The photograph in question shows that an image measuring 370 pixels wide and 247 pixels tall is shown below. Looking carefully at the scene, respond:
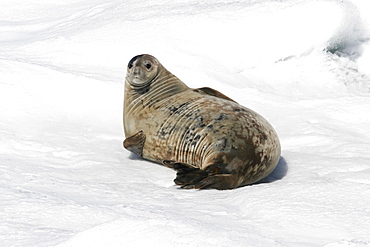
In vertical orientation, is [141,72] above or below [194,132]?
A: above

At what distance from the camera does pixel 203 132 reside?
3854mm

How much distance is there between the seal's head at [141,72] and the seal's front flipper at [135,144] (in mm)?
577

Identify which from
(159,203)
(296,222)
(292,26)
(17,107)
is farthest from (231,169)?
(292,26)

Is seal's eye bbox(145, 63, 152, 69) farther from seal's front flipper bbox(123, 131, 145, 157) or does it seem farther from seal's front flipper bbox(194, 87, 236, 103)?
seal's front flipper bbox(123, 131, 145, 157)

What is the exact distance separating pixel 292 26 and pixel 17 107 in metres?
3.46

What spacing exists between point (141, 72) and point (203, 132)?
1.00 meters

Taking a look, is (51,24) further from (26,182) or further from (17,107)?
(26,182)

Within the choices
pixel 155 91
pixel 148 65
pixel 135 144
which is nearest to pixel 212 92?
pixel 155 91

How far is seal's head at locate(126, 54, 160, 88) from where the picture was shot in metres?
4.64

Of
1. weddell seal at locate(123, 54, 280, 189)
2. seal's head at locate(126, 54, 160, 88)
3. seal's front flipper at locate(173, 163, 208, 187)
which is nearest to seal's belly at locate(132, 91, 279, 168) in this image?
weddell seal at locate(123, 54, 280, 189)

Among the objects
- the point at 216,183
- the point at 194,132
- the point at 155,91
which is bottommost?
the point at 216,183

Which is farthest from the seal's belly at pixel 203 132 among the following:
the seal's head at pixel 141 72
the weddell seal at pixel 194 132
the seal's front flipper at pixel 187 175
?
the seal's head at pixel 141 72

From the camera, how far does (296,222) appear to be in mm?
2465

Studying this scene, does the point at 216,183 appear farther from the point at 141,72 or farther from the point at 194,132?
the point at 141,72
